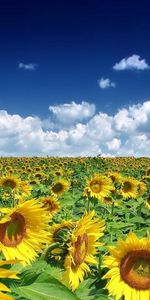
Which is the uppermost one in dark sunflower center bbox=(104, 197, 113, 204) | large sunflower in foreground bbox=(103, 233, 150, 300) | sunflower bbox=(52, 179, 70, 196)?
sunflower bbox=(52, 179, 70, 196)

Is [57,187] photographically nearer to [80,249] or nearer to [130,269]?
[130,269]

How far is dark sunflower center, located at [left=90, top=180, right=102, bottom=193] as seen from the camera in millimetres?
9585

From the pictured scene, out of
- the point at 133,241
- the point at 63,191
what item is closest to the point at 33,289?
the point at 133,241

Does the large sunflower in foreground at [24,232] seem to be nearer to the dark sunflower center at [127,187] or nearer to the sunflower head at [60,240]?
the sunflower head at [60,240]

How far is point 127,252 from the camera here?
12.4 feet

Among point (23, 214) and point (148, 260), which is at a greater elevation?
point (23, 214)

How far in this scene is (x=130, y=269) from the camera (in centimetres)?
384

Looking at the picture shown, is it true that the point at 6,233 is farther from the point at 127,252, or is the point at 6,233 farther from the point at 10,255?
the point at 127,252

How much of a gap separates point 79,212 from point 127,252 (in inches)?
240

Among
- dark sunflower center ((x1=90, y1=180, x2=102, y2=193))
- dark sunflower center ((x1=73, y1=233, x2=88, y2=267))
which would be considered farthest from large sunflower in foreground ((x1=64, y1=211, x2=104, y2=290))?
dark sunflower center ((x1=90, y1=180, x2=102, y2=193))

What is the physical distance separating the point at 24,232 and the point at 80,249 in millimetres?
385

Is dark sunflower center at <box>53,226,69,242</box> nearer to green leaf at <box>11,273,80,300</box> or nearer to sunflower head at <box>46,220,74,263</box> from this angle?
sunflower head at <box>46,220,74,263</box>

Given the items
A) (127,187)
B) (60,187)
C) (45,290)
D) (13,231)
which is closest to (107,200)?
(127,187)

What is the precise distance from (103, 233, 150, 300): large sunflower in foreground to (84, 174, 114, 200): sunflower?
547 centimetres
